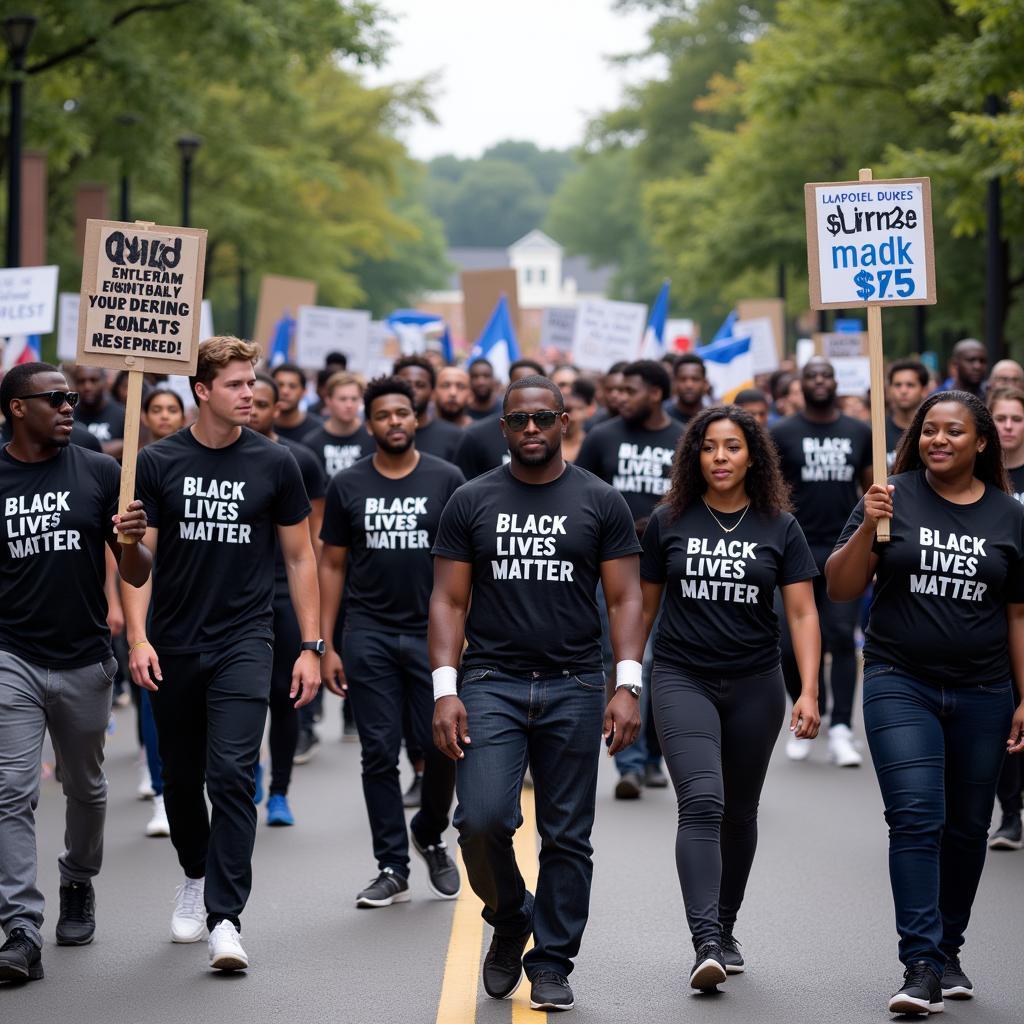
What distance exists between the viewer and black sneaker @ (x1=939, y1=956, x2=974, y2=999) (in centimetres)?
636

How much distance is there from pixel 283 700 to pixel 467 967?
116 inches

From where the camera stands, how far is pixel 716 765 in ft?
21.4

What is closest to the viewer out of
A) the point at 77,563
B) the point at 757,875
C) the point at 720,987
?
the point at 720,987

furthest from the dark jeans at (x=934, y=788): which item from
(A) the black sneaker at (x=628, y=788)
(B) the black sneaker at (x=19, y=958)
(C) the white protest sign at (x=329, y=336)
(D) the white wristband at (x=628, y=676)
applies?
(C) the white protest sign at (x=329, y=336)

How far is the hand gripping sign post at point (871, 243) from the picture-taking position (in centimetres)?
713

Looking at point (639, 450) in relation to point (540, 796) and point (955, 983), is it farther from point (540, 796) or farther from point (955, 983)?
point (955, 983)

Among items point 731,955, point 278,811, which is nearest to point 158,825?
point 278,811

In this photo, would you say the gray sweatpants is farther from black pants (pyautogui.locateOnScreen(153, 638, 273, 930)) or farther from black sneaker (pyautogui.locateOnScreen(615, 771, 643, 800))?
black sneaker (pyautogui.locateOnScreen(615, 771, 643, 800))

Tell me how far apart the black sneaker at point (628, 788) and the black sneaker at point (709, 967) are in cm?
379

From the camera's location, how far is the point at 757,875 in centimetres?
838

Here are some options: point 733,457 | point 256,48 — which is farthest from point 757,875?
point 256,48

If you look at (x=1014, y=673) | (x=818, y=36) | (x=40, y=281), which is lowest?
(x=1014, y=673)

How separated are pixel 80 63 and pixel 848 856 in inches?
825

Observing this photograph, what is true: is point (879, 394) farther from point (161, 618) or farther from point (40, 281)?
point (40, 281)
